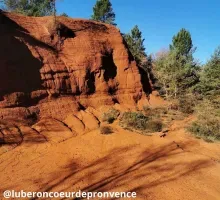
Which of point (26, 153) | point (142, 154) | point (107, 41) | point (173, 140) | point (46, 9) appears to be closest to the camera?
point (26, 153)

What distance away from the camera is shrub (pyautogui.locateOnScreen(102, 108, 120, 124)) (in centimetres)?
1692

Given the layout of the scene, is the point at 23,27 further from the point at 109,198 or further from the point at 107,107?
the point at 109,198

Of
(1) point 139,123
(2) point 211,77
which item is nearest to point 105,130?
(1) point 139,123

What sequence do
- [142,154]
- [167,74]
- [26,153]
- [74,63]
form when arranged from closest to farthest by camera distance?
[26,153] → [142,154] → [74,63] → [167,74]

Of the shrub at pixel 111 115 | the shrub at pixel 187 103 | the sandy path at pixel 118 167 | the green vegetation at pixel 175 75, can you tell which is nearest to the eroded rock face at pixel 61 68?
the shrub at pixel 111 115

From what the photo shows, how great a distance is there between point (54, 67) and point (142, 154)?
25.2 feet

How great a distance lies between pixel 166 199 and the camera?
9211mm

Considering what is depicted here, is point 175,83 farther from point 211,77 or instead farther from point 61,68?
point 61,68

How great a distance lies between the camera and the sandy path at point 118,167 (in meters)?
9.66

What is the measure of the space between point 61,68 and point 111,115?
4.37 m

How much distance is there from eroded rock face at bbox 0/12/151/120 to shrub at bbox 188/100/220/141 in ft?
15.8

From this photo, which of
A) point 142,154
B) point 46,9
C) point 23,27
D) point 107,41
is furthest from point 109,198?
point 46,9

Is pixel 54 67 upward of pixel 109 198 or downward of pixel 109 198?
upward

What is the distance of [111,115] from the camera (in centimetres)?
1731
